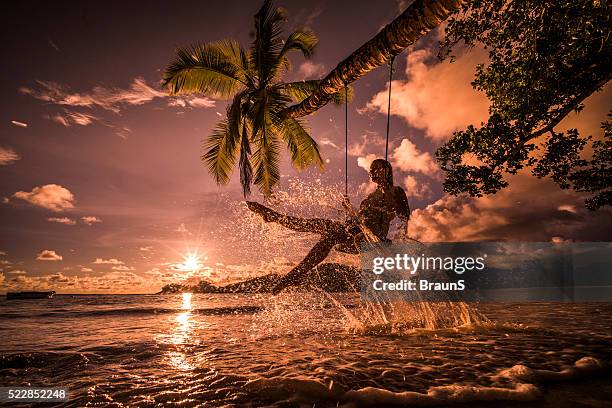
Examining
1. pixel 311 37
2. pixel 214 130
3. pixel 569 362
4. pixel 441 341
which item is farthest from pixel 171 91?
pixel 569 362

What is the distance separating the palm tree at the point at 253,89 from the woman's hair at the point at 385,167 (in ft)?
15.0

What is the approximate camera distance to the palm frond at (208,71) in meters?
9.73

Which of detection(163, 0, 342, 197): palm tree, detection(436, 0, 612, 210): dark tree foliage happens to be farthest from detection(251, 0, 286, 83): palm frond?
detection(436, 0, 612, 210): dark tree foliage

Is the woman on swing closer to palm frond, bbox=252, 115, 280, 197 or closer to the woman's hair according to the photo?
the woman's hair

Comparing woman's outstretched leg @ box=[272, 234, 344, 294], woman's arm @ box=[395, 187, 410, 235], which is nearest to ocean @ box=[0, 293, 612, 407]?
woman's outstretched leg @ box=[272, 234, 344, 294]

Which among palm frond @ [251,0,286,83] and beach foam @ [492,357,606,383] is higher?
palm frond @ [251,0,286,83]

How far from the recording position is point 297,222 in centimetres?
559

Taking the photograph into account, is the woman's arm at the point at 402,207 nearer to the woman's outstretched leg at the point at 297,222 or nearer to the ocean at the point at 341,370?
the woman's outstretched leg at the point at 297,222

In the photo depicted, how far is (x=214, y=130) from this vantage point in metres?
11.4

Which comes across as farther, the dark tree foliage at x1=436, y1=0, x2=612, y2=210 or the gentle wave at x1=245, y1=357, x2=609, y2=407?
the dark tree foliage at x1=436, y1=0, x2=612, y2=210

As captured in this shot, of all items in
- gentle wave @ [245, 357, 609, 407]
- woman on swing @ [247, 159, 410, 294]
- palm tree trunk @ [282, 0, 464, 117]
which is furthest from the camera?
woman on swing @ [247, 159, 410, 294]

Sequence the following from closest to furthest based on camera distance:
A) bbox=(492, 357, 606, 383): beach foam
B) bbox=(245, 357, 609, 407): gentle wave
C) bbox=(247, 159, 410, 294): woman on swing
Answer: bbox=(245, 357, 609, 407): gentle wave < bbox=(492, 357, 606, 383): beach foam < bbox=(247, 159, 410, 294): woman on swing

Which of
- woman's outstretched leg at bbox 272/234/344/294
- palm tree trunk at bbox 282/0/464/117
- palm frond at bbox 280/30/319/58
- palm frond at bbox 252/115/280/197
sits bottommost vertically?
woman's outstretched leg at bbox 272/234/344/294

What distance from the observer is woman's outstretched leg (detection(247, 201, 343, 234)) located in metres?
5.50
